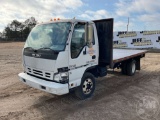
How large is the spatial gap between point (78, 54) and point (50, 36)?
3.10ft

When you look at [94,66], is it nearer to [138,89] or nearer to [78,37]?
[78,37]

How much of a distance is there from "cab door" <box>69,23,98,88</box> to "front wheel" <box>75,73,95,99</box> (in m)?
0.24

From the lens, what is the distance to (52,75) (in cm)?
487

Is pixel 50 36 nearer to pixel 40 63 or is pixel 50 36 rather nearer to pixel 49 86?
pixel 40 63

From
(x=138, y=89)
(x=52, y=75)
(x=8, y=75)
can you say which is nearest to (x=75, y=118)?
(x=52, y=75)

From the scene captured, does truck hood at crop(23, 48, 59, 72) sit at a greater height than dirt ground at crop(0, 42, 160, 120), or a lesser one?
greater

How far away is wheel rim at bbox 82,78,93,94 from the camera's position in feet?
18.9

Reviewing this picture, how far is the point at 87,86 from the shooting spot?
5.85 meters

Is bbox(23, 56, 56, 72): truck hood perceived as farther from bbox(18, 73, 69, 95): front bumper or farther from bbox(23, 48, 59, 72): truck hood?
bbox(18, 73, 69, 95): front bumper

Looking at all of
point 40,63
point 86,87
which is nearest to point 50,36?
point 40,63

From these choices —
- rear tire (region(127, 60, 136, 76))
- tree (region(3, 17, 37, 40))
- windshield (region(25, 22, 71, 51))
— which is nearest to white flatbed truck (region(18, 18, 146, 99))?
windshield (region(25, 22, 71, 51))

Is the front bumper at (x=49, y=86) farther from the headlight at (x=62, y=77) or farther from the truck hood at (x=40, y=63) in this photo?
the truck hood at (x=40, y=63)

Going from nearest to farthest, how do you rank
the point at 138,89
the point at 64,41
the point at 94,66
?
the point at 64,41, the point at 94,66, the point at 138,89

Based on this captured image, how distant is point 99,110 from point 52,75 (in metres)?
1.62
